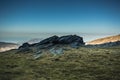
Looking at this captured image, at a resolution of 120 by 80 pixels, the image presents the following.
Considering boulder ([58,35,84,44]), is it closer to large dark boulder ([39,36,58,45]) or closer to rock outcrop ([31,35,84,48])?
rock outcrop ([31,35,84,48])

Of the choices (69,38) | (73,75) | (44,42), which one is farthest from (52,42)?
(73,75)

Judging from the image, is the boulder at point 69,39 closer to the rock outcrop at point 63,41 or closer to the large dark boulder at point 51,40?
the rock outcrop at point 63,41

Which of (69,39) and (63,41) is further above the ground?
(69,39)

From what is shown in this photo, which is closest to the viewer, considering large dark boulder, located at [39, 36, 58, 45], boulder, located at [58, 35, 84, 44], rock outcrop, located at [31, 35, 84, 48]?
rock outcrop, located at [31, 35, 84, 48]

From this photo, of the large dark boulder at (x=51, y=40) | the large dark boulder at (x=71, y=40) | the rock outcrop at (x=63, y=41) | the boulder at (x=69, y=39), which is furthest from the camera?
the boulder at (x=69, y=39)

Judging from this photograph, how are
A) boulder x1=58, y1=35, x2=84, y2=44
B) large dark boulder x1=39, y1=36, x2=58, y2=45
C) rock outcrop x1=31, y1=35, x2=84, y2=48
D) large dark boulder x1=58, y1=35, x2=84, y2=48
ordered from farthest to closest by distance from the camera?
boulder x1=58, y1=35, x2=84, y2=44 → large dark boulder x1=58, y1=35, x2=84, y2=48 → large dark boulder x1=39, y1=36, x2=58, y2=45 → rock outcrop x1=31, y1=35, x2=84, y2=48

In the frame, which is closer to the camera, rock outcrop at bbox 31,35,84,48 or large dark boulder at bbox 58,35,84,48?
rock outcrop at bbox 31,35,84,48

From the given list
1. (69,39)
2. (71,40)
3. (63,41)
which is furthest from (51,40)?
(71,40)

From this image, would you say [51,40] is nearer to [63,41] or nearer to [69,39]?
[63,41]

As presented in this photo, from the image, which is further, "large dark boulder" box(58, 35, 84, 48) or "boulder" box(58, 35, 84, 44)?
"boulder" box(58, 35, 84, 44)

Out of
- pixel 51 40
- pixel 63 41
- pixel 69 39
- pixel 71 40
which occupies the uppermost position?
pixel 69 39

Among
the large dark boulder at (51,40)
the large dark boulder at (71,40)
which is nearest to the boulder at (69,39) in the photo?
the large dark boulder at (71,40)

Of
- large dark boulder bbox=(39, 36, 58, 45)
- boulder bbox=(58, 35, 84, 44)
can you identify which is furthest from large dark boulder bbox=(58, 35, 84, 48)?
large dark boulder bbox=(39, 36, 58, 45)

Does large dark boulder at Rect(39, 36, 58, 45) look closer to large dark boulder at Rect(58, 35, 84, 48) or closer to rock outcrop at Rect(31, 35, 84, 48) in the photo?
rock outcrop at Rect(31, 35, 84, 48)
